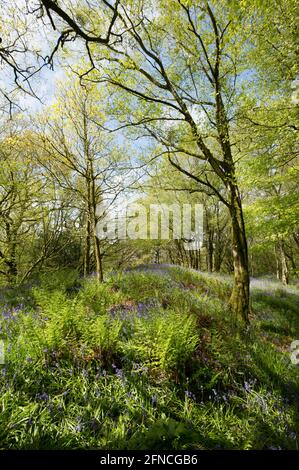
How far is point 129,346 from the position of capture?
3354mm

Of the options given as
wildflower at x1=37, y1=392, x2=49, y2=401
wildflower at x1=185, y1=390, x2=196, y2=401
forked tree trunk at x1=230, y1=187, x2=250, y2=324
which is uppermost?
forked tree trunk at x1=230, y1=187, x2=250, y2=324

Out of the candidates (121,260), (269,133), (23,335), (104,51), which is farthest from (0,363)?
(121,260)

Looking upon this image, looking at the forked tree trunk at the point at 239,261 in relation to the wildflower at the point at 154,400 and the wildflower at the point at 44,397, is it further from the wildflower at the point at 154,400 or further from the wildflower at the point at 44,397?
the wildflower at the point at 44,397

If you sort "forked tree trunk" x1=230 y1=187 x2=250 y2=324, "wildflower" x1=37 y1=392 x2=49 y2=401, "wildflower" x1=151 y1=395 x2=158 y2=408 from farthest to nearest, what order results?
"forked tree trunk" x1=230 y1=187 x2=250 y2=324 < "wildflower" x1=151 y1=395 x2=158 y2=408 < "wildflower" x1=37 y1=392 x2=49 y2=401

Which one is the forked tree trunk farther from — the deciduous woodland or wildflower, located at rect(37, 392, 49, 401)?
wildflower, located at rect(37, 392, 49, 401)

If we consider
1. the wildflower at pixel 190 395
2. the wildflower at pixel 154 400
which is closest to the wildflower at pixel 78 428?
the wildflower at pixel 154 400

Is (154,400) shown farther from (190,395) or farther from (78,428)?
(78,428)

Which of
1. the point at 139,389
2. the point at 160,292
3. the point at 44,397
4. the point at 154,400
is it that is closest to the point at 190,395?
the point at 154,400

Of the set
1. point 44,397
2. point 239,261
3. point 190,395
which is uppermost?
point 239,261

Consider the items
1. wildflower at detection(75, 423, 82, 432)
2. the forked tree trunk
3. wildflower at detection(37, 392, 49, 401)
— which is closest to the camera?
wildflower at detection(75, 423, 82, 432)

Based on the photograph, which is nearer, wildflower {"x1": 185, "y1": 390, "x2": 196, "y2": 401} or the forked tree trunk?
wildflower {"x1": 185, "y1": 390, "x2": 196, "y2": 401}

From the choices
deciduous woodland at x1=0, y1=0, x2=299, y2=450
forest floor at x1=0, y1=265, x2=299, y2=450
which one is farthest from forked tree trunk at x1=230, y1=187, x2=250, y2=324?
forest floor at x1=0, y1=265, x2=299, y2=450

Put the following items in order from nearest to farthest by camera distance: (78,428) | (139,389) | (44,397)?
1. (78,428)
2. (44,397)
3. (139,389)
